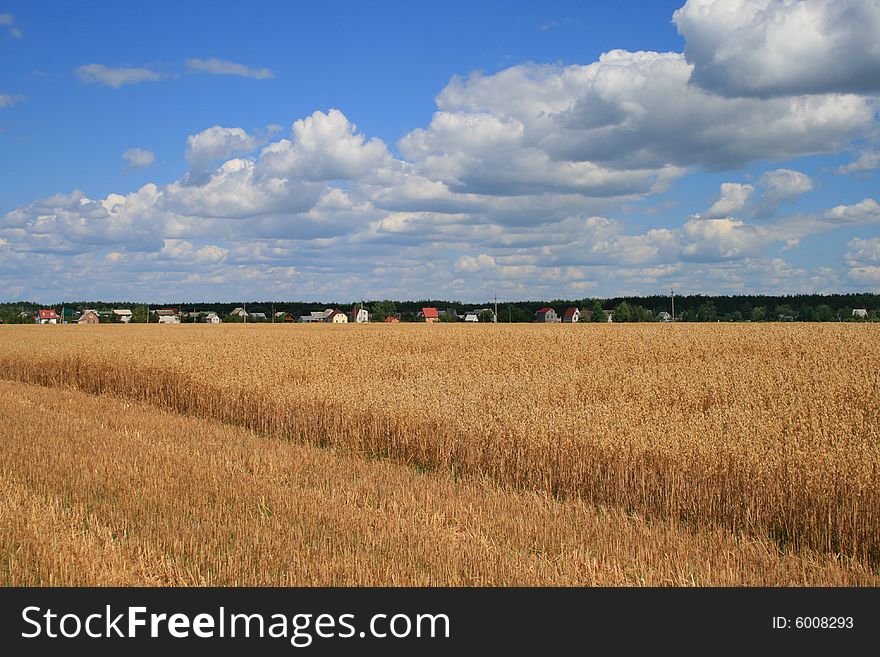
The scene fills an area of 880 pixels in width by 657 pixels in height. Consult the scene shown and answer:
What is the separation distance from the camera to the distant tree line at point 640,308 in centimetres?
10112

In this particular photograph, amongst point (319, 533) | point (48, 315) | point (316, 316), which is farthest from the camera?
point (316, 316)

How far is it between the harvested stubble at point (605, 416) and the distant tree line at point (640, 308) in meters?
76.3

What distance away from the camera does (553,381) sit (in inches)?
753

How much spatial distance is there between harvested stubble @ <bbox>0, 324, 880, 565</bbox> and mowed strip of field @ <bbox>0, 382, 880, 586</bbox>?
2.09ft

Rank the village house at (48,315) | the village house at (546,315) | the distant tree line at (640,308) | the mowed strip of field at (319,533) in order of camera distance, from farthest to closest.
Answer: the village house at (48,315), the village house at (546,315), the distant tree line at (640,308), the mowed strip of field at (319,533)

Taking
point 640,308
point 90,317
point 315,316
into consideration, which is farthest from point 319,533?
point 90,317

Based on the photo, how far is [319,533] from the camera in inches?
357

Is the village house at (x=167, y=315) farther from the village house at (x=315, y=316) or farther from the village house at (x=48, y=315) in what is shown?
the village house at (x=315, y=316)

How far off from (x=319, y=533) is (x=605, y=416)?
6.03 meters

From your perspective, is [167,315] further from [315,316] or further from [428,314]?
[428,314]

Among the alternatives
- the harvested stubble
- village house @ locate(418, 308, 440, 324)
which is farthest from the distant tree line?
the harvested stubble

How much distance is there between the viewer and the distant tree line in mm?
101125

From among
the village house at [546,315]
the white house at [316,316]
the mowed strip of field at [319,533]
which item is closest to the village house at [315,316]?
the white house at [316,316]
